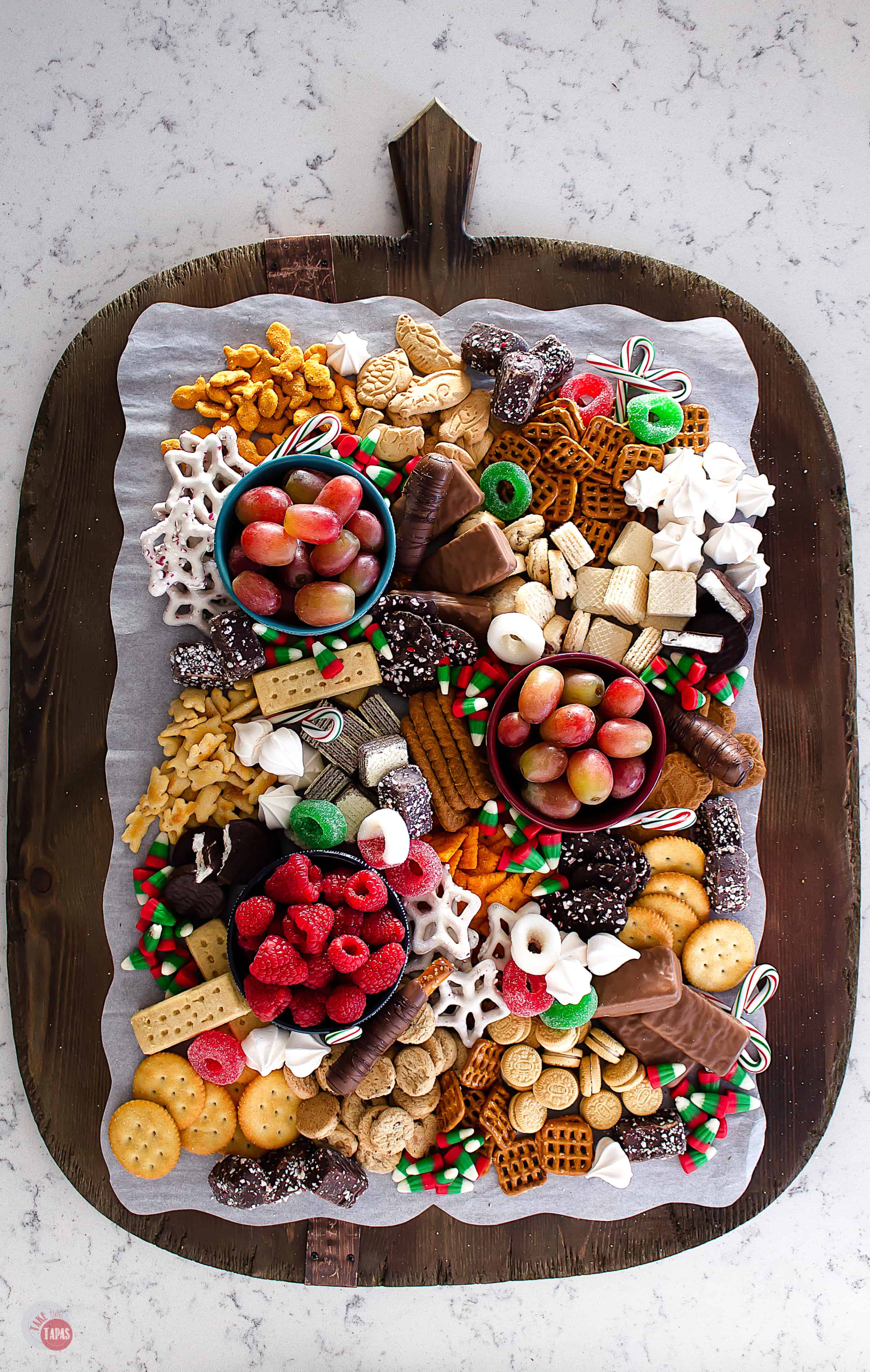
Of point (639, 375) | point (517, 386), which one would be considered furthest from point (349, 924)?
point (639, 375)

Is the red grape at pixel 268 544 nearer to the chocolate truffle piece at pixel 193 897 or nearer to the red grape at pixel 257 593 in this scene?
the red grape at pixel 257 593

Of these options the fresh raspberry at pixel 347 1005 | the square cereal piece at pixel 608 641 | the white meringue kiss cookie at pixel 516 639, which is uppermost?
the white meringue kiss cookie at pixel 516 639

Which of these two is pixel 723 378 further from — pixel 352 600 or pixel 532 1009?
pixel 532 1009

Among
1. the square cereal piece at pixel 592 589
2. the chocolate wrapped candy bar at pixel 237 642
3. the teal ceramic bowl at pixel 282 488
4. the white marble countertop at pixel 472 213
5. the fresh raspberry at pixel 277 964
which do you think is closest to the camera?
the fresh raspberry at pixel 277 964

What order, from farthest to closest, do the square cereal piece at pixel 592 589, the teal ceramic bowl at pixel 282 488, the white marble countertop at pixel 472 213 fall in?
the white marble countertop at pixel 472 213
the square cereal piece at pixel 592 589
the teal ceramic bowl at pixel 282 488

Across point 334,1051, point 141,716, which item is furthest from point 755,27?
point 334,1051

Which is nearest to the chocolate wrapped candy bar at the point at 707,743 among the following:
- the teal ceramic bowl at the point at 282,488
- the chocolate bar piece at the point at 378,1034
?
the teal ceramic bowl at the point at 282,488

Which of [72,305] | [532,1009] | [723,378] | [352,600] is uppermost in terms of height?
[72,305]
